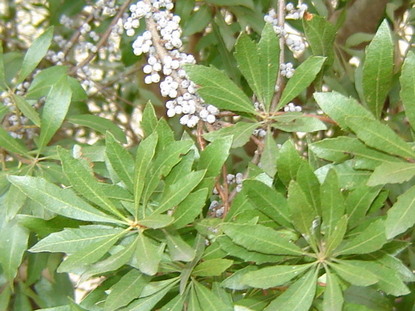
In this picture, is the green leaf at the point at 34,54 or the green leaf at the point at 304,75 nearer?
the green leaf at the point at 304,75

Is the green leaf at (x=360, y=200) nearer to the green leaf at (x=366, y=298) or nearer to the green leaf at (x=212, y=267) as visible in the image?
the green leaf at (x=212, y=267)

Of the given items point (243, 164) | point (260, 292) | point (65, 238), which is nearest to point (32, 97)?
point (65, 238)

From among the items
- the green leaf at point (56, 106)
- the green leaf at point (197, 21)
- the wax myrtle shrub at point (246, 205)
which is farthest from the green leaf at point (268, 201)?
the green leaf at point (197, 21)

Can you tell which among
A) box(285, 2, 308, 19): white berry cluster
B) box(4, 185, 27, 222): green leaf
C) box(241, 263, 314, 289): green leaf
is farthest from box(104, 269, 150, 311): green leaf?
box(285, 2, 308, 19): white berry cluster

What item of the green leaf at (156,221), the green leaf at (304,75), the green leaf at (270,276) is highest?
the green leaf at (304,75)

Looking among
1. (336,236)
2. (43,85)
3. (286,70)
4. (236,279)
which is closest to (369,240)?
(336,236)

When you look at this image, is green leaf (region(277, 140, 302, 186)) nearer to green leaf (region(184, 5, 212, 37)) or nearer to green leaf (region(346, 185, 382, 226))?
green leaf (region(346, 185, 382, 226))
